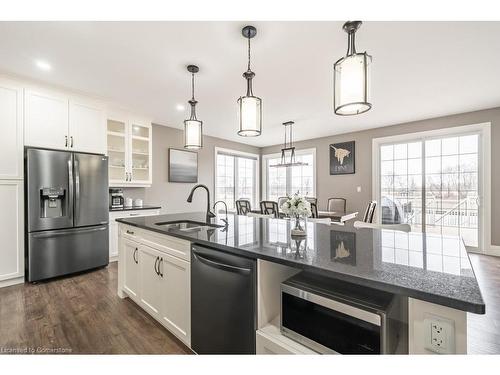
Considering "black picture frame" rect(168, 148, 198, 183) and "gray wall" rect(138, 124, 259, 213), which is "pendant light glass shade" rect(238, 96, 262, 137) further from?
"black picture frame" rect(168, 148, 198, 183)

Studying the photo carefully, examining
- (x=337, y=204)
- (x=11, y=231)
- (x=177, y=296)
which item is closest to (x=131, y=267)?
(x=177, y=296)

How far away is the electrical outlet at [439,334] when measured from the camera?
0.73 metres

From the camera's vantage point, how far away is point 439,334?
740mm

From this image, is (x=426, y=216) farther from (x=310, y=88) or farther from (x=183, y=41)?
(x=183, y=41)

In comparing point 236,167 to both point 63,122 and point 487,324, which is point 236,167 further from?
point 487,324

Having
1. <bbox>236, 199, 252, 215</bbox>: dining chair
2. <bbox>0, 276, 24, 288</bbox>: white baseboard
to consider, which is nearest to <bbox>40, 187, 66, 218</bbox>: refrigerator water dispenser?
<bbox>0, 276, 24, 288</bbox>: white baseboard

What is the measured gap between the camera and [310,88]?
3.12 m

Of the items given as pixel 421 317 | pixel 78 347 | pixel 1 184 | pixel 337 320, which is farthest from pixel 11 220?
pixel 421 317

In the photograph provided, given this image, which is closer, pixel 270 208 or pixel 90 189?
pixel 90 189

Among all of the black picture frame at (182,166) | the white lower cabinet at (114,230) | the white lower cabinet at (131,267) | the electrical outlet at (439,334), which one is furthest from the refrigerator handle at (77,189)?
the electrical outlet at (439,334)

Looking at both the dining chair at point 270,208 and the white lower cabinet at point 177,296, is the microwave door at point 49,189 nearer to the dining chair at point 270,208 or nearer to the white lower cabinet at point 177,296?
the white lower cabinet at point 177,296

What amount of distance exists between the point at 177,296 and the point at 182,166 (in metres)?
3.95

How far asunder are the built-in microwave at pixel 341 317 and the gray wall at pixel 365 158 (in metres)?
4.58

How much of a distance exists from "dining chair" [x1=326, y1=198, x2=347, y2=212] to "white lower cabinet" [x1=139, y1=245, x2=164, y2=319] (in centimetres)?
450
